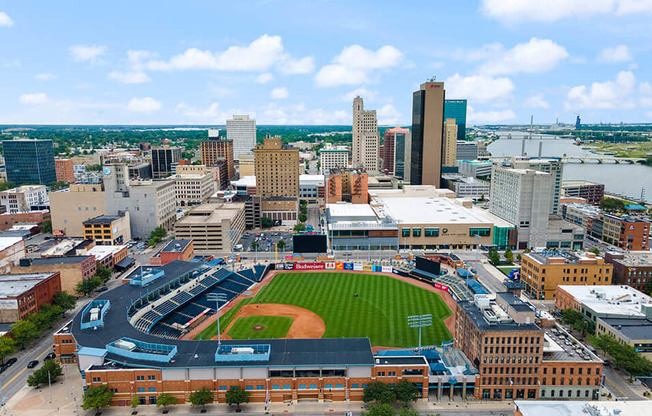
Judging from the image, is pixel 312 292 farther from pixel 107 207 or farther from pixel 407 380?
pixel 107 207

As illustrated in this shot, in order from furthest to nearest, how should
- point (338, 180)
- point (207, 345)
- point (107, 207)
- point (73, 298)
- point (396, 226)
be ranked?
point (338, 180)
point (107, 207)
point (396, 226)
point (73, 298)
point (207, 345)

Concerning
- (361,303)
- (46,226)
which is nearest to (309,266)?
(361,303)

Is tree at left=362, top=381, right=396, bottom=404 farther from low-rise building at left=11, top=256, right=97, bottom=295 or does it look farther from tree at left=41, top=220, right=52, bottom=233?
tree at left=41, top=220, right=52, bottom=233

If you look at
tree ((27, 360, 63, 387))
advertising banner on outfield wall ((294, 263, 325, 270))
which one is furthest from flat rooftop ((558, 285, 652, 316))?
tree ((27, 360, 63, 387))

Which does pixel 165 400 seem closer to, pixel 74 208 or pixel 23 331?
pixel 23 331

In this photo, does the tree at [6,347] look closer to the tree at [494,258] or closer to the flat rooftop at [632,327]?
the flat rooftop at [632,327]

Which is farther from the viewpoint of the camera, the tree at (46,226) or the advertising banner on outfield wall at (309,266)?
the tree at (46,226)

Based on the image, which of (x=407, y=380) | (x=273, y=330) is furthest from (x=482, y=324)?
(x=273, y=330)

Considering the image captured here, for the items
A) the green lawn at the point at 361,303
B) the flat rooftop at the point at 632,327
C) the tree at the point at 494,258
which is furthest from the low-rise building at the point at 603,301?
the tree at the point at 494,258
